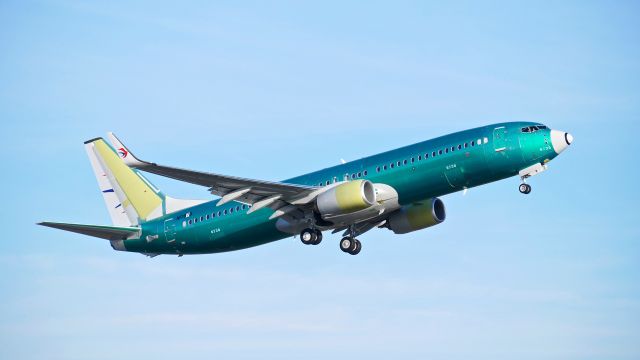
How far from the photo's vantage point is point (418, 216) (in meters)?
62.8

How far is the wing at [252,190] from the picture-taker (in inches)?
2180

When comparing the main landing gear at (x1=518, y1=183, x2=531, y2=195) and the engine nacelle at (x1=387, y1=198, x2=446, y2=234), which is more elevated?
the engine nacelle at (x1=387, y1=198, x2=446, y2=234)

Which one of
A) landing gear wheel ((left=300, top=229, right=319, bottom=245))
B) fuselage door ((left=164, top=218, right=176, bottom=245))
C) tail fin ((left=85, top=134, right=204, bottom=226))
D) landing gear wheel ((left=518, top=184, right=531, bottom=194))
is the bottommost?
landing gear wheel ((left=300, top=229, right=319, bottom=245))

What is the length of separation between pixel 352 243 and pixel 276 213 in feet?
16.3

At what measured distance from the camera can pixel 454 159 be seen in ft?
184

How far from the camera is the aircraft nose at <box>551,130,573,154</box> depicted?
55750mm

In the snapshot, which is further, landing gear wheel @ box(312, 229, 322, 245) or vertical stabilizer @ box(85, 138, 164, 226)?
vertical stabilizer @ box(85, 138, 164, 226)

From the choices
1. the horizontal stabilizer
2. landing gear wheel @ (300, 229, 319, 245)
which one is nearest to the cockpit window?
landing gear wheel @ (300, 229, 319, 245)

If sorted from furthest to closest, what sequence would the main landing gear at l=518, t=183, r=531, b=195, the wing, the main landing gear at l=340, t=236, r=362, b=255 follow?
1. the main landing gear at l=340, t=236, r=362, b=255
2. the main landing gear at l=518, t=183, r=531, b=195
3. the wing

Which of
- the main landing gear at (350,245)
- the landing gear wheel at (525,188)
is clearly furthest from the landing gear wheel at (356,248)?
the landing gear wheel at (525,188)

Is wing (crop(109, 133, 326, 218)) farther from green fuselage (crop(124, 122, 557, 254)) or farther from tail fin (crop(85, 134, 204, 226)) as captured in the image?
tail fin (crop(85, 134, 204, 226))

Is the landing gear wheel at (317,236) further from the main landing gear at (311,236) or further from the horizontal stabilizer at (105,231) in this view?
the horizontal stabilizer at (105,231)

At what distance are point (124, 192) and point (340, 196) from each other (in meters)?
18.7

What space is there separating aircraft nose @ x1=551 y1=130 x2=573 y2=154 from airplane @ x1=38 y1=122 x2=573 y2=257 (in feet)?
0.17
